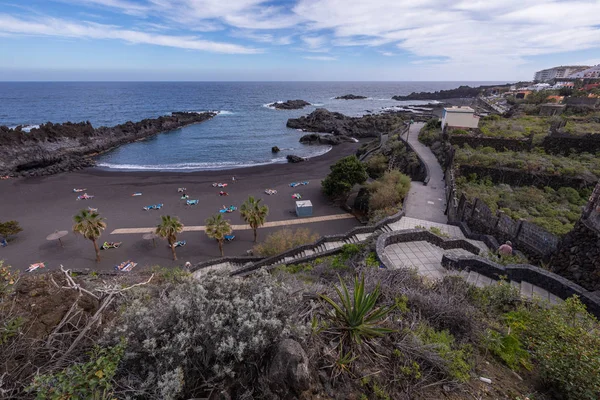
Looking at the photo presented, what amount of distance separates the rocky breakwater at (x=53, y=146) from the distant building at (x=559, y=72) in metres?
171

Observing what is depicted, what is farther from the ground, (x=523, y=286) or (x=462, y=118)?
(x=462, y=118)

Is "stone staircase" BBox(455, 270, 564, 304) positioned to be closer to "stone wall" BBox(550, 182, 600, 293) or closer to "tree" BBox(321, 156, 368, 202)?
"stone wall" BBox(550, 182, 600, 293)

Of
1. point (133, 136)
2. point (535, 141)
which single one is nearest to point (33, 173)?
point (133, 136)

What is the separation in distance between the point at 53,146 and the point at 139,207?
31427mm

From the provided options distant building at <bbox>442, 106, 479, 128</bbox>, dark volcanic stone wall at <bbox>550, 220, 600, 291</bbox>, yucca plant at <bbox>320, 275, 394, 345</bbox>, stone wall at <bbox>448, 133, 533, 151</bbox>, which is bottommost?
dark volcanic stone wall at <bbox>550, 220, 600, 291</bbox>

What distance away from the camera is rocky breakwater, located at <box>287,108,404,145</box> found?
196 feet

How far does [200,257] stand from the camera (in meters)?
20.1

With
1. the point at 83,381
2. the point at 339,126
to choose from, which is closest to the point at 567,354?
the point at 83,381

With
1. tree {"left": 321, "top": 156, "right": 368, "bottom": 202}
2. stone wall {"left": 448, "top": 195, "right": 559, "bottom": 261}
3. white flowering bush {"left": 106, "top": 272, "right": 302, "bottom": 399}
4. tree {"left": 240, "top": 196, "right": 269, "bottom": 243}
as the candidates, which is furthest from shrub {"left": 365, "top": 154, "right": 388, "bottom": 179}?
white flowering bush {"left": 106, "top": 272, "right": 302, "bottom": 399}

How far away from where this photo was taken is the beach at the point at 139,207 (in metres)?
20.5

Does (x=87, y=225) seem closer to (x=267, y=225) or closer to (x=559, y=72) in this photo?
(x=267, y=225)

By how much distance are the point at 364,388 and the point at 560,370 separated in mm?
3061

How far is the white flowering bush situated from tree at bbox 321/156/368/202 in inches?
944

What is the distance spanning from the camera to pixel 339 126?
68.9 meters
